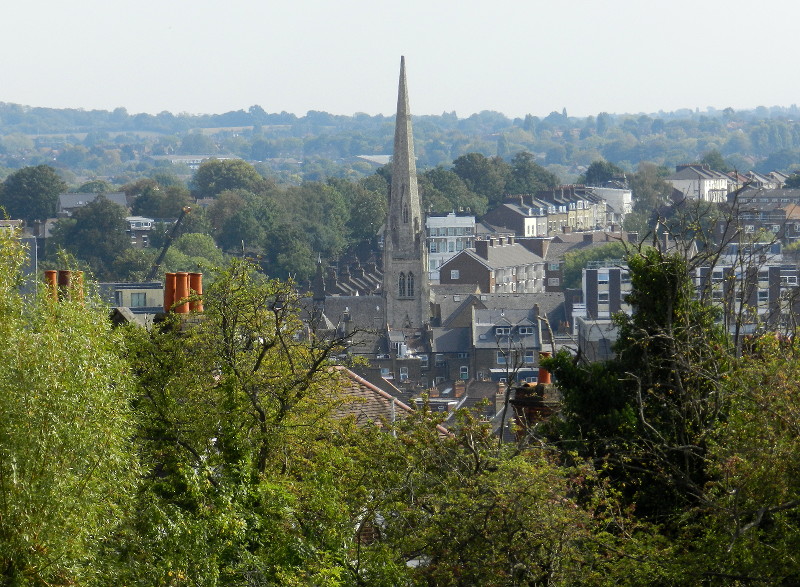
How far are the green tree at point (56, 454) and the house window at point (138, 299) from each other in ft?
156

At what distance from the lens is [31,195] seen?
16138cm

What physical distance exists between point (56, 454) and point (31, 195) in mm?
153913

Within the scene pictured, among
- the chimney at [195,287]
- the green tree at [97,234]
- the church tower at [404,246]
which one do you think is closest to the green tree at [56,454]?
the chimney at [195,287]

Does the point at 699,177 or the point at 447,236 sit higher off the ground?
the point at 699,177

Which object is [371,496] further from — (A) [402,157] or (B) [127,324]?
(A) [402,157]

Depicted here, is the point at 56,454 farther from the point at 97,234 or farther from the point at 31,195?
the point at 31,195

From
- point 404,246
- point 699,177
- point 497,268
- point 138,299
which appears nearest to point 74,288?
point 138,299

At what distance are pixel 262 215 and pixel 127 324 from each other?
135 meters

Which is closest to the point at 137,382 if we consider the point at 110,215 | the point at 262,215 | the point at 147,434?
the point at 147,434

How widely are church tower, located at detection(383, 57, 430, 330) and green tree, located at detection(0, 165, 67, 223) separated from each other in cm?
6013

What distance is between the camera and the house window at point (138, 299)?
197ft

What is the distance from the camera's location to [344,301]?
107125 millimetres

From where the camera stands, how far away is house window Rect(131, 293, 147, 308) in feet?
197

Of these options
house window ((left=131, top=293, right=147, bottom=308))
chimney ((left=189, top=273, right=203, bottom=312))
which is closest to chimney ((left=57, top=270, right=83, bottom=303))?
chimney ((left=189, top=273, right=203, bottom=312))
